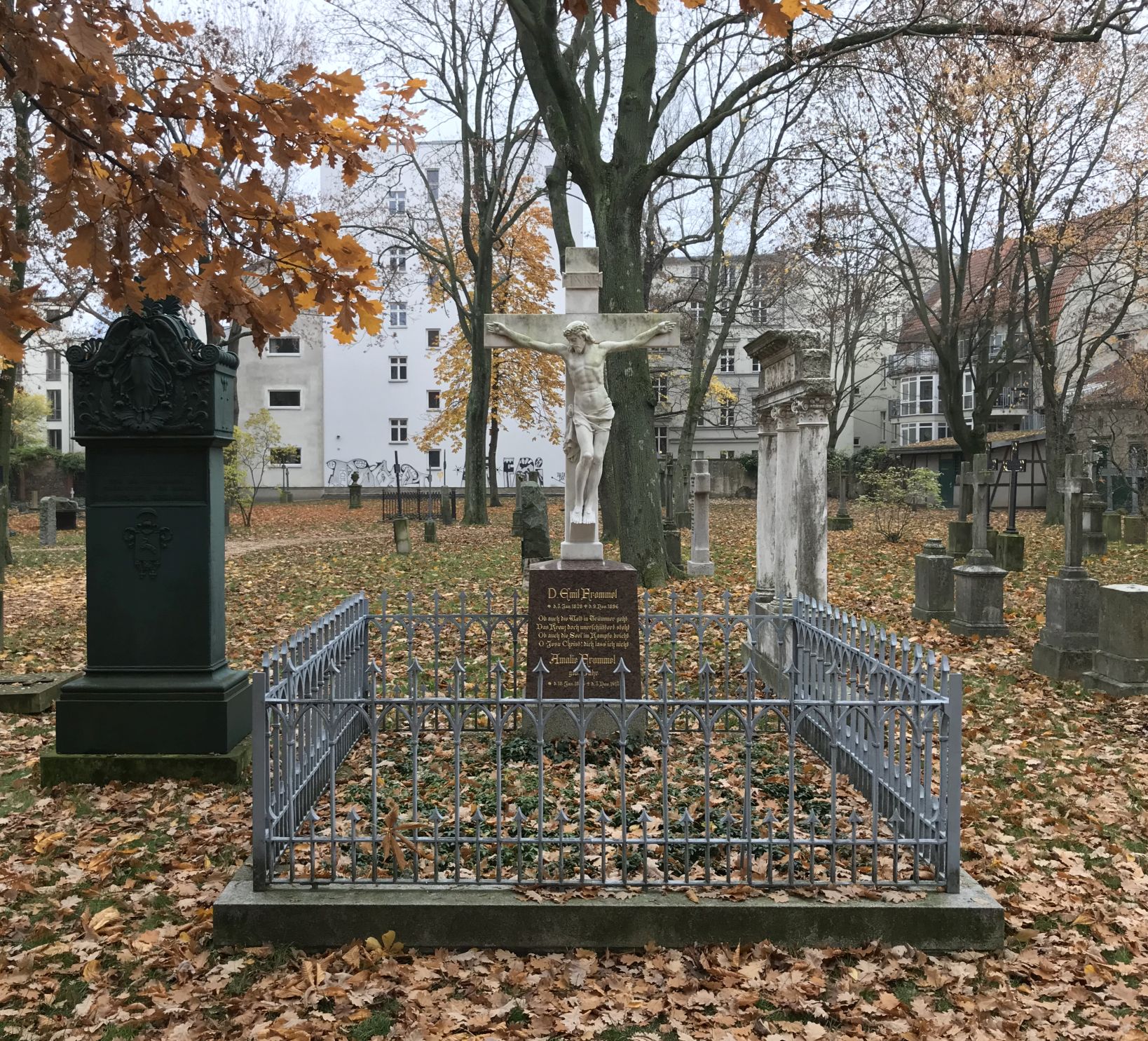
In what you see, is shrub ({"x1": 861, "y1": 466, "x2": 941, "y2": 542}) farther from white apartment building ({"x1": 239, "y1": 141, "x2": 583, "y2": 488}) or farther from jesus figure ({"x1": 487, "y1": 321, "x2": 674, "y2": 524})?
white apartment building ({"x1": 239, "y1": 141, "x2": 583, "y2": 488})

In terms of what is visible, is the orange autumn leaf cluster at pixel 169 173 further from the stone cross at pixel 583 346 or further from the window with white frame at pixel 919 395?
the window with white frame at pixel 919 395

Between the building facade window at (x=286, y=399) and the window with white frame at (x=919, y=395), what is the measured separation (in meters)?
34.7

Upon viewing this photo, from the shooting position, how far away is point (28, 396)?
1687 inches

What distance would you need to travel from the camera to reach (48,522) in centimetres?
2108

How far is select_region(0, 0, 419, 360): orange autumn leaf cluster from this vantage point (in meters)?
3.63

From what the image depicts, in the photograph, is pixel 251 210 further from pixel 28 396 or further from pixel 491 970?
pixel 28 396

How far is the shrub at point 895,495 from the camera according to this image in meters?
20.3

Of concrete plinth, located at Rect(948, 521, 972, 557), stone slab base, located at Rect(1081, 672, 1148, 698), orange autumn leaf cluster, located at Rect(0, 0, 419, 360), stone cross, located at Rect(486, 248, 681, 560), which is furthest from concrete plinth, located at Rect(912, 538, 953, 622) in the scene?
orange autumn leaf cluster, located at Rect(0, 0, 419, 360)

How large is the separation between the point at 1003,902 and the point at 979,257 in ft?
147

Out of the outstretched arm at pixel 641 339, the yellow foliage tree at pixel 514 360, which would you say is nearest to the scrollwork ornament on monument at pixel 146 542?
the outstretched arm at pixel 641 339

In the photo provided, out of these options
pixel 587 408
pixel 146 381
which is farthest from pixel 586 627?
pixel 146 381

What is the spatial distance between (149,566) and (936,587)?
9187 millimetres

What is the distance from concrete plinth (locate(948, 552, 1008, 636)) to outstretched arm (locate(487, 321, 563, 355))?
19.5 feet

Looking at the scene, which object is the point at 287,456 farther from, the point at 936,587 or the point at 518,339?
the point at 518,339
